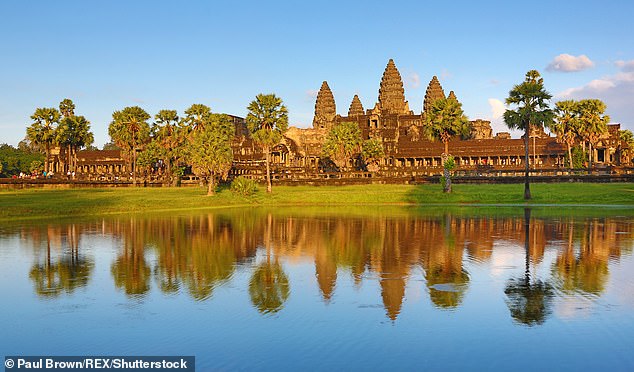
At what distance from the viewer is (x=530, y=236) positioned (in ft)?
92.7

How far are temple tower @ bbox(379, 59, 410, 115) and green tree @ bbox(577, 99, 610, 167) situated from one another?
6464 cm

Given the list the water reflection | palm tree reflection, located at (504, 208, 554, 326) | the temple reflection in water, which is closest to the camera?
palm tree reflection, located at (504, 208, 554, 326)

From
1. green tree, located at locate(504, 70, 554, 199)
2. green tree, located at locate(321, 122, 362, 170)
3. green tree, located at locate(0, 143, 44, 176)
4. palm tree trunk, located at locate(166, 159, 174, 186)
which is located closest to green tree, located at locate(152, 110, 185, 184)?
palm tree trunk, located at locate(166, 159, 174, 186)

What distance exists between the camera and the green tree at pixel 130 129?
85338 mm

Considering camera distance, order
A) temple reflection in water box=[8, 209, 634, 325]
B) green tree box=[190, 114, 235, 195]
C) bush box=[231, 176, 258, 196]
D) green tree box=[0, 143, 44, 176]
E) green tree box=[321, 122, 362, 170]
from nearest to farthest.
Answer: temple reflection in water box=[8, 209, 634, 325]
bush box=[231, 176, 258, 196]
green tree box=[190, 114, 235, 195]
green tree box=[321, 122, 362, 170]
green tree box=[0, 143, 44, 176]

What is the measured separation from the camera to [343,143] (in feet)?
315

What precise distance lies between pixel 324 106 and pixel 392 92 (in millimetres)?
17744

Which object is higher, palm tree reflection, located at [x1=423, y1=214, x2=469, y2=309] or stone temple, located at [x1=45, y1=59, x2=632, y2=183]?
stone temple, located at [x1=45, y1=59, x2=632, y2=183]

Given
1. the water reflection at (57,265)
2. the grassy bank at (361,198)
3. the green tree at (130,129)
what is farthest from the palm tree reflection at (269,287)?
the green tree at (130,129)

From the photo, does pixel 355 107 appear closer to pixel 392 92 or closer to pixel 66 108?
pixel 392 92

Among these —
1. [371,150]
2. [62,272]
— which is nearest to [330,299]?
[62,272]

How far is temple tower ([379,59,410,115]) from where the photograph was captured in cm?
14975

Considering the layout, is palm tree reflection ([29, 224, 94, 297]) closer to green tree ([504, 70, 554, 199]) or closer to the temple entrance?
green tree ([504, 70, 554, 199])

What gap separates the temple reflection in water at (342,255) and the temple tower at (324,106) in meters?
115
